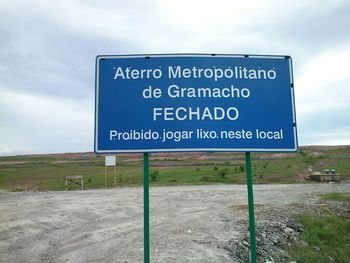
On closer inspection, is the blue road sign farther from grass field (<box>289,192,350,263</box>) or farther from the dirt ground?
grass field (<box>289,192,350,263</box>)

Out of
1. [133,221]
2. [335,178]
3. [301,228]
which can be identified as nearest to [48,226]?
[133,221]

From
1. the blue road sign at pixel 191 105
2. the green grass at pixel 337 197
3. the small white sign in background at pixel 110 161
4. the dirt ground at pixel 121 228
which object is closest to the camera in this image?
the blue road sign at pixel 191 105

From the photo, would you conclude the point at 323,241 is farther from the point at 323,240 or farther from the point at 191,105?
the point at 191,105

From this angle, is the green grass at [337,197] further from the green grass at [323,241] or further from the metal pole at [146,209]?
the metal pole at [146,209]

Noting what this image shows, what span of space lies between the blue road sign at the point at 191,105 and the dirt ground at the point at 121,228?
378 centimetres

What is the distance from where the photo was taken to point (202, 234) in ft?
30.2

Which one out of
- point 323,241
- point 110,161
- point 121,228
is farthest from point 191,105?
point 110,161

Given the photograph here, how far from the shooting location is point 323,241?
916 cm

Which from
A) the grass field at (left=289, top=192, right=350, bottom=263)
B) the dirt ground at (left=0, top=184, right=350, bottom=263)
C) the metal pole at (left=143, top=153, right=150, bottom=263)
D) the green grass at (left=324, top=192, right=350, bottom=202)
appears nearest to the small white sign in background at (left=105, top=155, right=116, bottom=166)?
the dirt ground at (left=0, top=184, right=350, bottom=263)

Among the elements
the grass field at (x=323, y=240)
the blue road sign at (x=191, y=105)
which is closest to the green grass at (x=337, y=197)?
the grass field at (x=323, y=240)

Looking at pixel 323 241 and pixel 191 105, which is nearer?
pixel 191 105

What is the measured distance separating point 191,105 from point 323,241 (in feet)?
21.6

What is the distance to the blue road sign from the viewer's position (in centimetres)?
405

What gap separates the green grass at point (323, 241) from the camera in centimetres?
795
